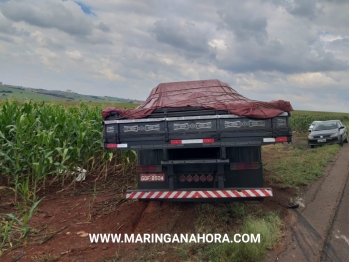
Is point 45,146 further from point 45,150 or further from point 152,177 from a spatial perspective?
point 152,177

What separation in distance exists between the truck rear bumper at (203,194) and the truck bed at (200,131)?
2.85 feet

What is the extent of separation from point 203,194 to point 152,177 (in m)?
1.01

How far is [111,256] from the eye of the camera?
4590 millimetres

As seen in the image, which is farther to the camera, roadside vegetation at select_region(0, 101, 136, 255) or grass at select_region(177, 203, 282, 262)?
roadside vegetation at select_region(0, 101, 136, 255)

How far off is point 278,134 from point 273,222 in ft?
5.17

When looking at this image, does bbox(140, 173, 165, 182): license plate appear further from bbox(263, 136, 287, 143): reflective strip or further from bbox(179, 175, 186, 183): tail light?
bbox(263, 136, 287, 143): reflective strip

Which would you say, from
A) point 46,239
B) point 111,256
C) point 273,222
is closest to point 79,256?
point 111,256

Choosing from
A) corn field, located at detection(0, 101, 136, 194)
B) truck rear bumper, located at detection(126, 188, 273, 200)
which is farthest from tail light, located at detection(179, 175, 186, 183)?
corn field, located at detection(0, 101, 136, 194)

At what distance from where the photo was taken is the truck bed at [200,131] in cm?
523

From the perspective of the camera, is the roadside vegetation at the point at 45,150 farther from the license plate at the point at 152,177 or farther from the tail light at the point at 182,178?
the tail light at the point at 182,178

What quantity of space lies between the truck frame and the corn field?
7.22 ft

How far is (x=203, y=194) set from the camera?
5.52 metres

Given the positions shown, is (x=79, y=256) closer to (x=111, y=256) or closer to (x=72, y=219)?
(x=111, y=256)

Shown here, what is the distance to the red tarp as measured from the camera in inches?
211
